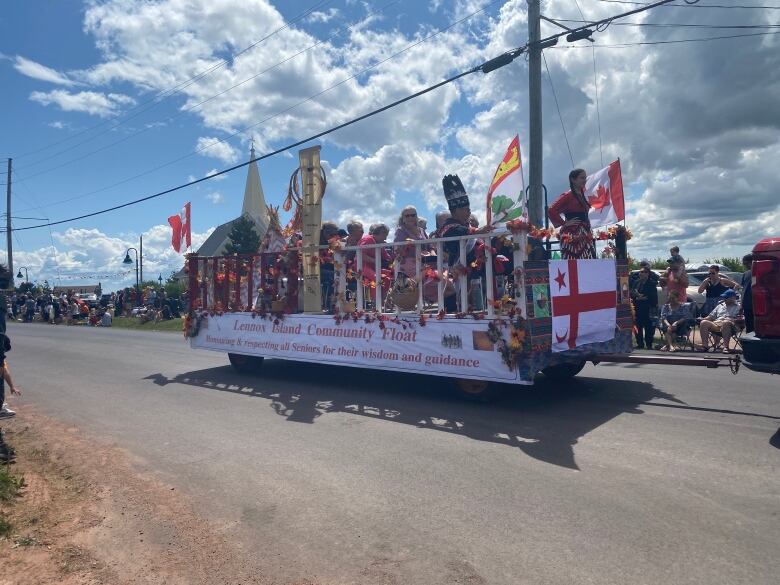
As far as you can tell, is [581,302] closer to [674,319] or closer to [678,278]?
[674,319]

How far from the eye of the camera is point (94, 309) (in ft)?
107

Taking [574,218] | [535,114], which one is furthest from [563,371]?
[535,114]

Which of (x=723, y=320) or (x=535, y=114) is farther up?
(x=535, y=114)

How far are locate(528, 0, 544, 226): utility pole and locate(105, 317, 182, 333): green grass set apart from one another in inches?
584

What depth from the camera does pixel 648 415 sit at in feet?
20.5

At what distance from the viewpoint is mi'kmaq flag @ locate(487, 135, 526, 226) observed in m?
7.61

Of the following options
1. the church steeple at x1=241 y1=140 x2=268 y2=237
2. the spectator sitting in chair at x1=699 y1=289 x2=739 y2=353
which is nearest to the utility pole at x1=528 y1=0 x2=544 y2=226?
the spectator sitting in chair at x1=699 y1=289 x2=739 y2=353

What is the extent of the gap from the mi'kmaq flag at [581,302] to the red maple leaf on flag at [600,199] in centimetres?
123

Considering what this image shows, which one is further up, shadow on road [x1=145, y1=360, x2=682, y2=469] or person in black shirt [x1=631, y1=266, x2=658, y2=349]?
person in black shirt [x1=631, y1=266, x2=658, y2=349]

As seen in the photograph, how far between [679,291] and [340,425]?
8903mm

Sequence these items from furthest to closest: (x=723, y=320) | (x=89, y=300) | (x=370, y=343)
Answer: (x=89, y=300) < (x=723, y=320) < (x=370, y=343)

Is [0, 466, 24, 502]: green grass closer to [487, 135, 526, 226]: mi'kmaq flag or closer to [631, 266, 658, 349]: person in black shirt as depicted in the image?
[487, 135, 526, 226]: mi'kmaq flag

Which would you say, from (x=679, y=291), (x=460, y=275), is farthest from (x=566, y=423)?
(x=679, y=291)

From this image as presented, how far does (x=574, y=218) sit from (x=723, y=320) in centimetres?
490
